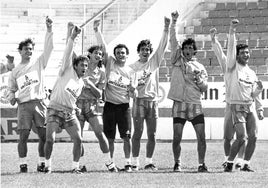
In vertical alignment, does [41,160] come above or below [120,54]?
below

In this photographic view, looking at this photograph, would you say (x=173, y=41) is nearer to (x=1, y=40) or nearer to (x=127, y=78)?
(x=127, y=78)

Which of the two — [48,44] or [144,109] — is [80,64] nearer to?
[48,44]

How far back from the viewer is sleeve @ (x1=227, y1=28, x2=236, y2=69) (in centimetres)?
1349

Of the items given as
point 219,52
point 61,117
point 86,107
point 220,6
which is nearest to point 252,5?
point 220,6

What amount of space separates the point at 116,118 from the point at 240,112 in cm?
199

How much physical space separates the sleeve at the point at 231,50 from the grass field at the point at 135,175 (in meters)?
1.71

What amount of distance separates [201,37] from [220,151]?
7.88 metres

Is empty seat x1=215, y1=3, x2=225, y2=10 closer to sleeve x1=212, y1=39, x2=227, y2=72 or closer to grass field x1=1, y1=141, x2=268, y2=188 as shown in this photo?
grass field x1=1, y1=141, x2=268, y2=188

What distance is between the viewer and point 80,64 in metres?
13.3

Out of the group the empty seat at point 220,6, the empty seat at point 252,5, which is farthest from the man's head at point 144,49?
the empty seat at point 252,5

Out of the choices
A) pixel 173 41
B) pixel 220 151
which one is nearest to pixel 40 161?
pixel 173 41

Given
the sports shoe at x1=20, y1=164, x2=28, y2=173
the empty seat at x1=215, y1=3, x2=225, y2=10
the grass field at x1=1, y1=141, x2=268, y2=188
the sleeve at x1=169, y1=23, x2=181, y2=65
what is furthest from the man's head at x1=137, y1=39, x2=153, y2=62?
the empty seat at x1=215, y1=3, x2=225, y2=10

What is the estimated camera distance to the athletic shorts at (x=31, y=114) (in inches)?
539

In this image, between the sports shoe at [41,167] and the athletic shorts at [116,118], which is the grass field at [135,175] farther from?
the athletic shorts at [116,118]
